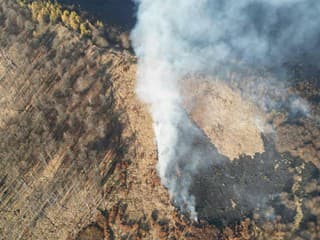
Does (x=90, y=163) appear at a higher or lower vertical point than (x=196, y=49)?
lower

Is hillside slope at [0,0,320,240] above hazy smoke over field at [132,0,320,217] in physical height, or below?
below

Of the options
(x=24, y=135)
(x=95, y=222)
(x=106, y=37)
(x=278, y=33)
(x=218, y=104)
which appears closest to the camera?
(x=95, y=222)

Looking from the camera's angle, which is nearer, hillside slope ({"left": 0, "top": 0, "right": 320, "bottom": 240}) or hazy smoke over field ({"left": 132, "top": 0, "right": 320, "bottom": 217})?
hillside slope ({"left": 0, "top": 0, "right": 320, "bottom": 240})

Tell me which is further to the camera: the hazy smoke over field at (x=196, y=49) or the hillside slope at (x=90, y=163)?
the hazy smoke over field at (x=196, y=49)

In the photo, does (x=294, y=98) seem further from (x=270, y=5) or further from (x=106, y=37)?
(x=106, y=37)

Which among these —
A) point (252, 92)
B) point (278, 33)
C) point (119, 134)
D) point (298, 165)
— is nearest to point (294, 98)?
point (252, 92)

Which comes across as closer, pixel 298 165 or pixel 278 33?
pixel 298 165

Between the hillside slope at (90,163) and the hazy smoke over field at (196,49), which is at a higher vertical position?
the hazy smoke over field at (196,49)

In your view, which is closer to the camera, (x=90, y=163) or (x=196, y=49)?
(x=90, y=163)
